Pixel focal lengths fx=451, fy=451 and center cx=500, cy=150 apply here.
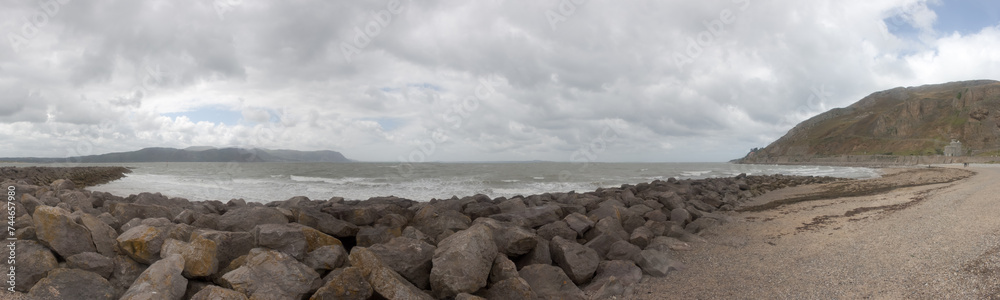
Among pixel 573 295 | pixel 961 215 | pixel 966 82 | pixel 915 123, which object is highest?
→ pixel 966 82

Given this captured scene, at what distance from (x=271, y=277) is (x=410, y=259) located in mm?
1513

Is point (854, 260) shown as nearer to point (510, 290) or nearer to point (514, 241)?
point (514, 241)

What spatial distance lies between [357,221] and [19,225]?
4555 mm

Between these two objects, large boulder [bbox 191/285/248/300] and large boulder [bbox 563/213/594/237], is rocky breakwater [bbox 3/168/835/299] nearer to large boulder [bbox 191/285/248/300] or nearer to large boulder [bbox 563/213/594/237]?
large boulder [bbox 191/285/248/300]

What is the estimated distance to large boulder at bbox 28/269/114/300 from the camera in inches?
178

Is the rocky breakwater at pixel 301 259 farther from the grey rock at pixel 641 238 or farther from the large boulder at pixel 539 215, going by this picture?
the large boulder at pixel 539 215

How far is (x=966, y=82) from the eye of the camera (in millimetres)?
163250

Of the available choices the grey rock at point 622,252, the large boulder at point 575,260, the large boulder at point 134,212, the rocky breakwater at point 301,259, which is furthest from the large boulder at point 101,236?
the grey rock at point 622,252

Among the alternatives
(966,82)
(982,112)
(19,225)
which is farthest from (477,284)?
(966,82)

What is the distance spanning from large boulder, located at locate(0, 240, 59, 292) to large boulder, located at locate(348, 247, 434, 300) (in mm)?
3392

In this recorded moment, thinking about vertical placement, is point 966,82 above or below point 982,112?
above

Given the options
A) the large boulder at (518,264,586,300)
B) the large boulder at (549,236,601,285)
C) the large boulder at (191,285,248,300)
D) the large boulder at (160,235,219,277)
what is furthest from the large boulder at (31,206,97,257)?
the large boulder at (549,236,601,285)

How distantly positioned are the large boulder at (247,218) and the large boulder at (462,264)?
3245mm

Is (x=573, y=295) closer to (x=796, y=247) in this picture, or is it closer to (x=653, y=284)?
(x=653, y=284)
